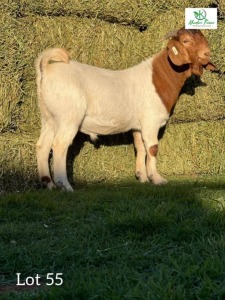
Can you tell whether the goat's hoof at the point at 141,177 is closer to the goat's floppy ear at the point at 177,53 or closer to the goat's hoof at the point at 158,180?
the goat's hoof at the point at 158,180

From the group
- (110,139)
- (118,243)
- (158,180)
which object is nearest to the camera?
(118,243)

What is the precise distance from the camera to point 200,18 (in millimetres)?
6664

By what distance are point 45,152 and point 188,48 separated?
1.88 metres

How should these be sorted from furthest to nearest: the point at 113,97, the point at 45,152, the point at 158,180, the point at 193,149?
the point at 193,149
the point at 158,180
the point at 113,97
the point at 45,152

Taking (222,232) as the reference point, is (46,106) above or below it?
above

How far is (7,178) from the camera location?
5613mm

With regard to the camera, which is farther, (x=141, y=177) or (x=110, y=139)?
(x=110, y=139)

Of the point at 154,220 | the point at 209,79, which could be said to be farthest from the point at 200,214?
the point at 209,79

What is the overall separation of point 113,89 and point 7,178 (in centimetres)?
141

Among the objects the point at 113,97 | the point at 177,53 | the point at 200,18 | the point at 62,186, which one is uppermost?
the point at 200,18

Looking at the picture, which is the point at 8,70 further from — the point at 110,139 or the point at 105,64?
the point at 110,139

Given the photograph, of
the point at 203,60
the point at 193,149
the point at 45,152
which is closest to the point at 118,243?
the point at 45,152

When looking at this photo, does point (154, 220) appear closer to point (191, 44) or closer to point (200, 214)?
point (200, 214)

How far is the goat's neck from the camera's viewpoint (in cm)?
636
